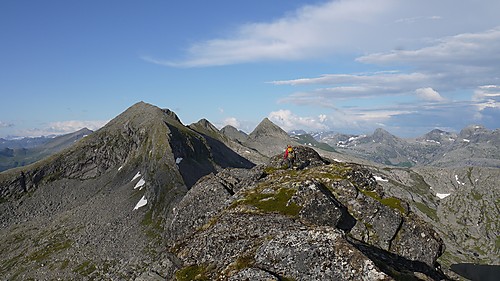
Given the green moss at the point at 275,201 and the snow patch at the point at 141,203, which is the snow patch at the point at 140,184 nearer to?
the snow patch at the point at 141,203

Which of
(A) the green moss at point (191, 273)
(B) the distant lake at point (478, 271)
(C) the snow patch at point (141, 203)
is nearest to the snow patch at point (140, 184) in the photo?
(C) the snow patch at point (141, 203)

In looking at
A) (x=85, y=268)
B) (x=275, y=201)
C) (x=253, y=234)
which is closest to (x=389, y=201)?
(x=275, y=201)

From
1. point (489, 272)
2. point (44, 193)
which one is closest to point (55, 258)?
point (44, 193)

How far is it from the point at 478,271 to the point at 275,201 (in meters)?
193

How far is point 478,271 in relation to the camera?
18050cm

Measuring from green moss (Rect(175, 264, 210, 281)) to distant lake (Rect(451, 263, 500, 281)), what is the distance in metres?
176

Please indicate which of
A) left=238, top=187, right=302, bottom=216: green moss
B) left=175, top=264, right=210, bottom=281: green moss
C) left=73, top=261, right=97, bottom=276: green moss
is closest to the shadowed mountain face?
left=73, top=261, right=97, bottom=276: green moss

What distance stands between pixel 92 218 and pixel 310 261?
120697mm

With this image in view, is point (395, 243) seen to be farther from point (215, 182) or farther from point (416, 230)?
point (215, 182)

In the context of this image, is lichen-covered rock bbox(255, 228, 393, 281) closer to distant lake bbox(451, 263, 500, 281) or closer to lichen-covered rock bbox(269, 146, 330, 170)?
lichen-covered rock bbox(269, 146, 330, 170)

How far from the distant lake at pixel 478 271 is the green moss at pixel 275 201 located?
550ft

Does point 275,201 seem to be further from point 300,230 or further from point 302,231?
point 302,231

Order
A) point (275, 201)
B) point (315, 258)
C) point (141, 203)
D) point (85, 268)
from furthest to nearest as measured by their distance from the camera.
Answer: point (141, 203) < point (85, 268) < point (275, 201) < point (315, 258)

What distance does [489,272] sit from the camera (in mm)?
182375
